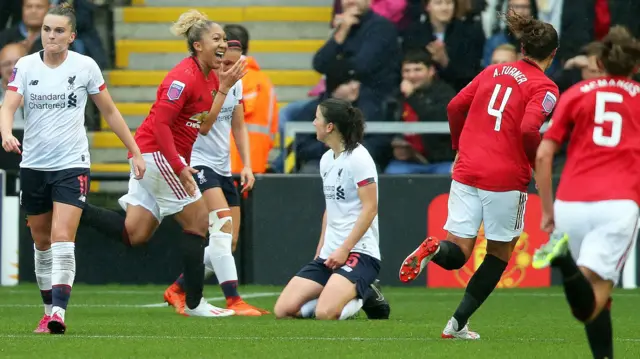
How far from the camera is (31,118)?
8.55 m

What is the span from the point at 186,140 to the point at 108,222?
1004 millimetres

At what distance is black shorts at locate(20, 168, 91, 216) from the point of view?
8.45m

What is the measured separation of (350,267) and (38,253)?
2.16 m

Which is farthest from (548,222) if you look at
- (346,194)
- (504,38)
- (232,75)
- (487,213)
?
(504,38)

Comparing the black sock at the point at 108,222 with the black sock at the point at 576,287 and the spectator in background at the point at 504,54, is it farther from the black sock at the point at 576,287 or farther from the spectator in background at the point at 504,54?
the spectator in background at the point at 504,54

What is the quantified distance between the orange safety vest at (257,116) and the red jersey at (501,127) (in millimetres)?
5056

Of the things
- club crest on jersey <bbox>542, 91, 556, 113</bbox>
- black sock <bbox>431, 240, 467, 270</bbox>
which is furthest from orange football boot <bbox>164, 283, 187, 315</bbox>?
club crest on jersey <bbox>542, 91, 556, 113</bbox>

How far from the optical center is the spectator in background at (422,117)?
526 inches

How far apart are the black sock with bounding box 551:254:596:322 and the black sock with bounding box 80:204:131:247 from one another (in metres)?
4.60

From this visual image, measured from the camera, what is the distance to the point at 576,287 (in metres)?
6.23

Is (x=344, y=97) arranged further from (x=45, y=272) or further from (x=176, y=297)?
(x=45, y=272)

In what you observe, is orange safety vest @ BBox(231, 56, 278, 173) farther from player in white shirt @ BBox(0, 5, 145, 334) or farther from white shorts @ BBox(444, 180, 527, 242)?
white shorts @ BBox(444, 180, 527, 242)

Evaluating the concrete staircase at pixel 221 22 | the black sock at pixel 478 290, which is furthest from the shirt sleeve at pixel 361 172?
the concrete staircase at pixel 221 22

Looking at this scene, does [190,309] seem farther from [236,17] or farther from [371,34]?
[236,17]
